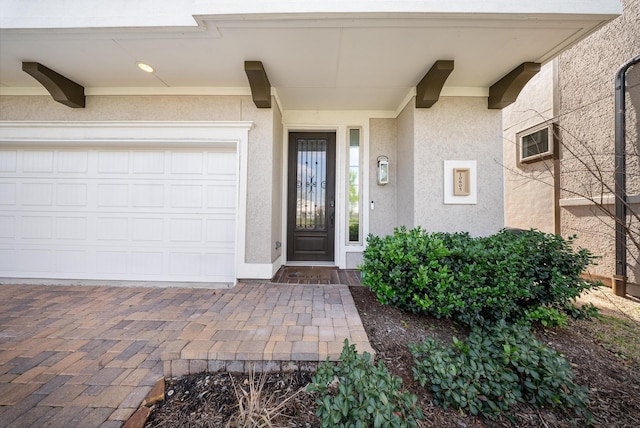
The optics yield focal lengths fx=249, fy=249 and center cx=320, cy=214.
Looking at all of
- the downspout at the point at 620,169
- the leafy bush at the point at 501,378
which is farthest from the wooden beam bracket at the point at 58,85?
the downspout at the point at 620,169

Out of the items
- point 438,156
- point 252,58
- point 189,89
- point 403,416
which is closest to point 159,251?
point 189,89

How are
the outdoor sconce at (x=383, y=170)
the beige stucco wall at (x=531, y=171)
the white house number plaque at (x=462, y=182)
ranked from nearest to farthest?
the white house number plaque at (x=462, y=182), the outdoor sconce at (x=383, y=170), the beige stucco wall at (x=531, y=171)

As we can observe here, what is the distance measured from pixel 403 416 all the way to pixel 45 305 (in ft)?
12.4

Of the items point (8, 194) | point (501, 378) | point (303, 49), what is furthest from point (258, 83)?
point (8, 194)

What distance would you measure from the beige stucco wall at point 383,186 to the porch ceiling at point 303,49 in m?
0.71

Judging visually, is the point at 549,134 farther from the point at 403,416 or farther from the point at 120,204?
the point at 120,204

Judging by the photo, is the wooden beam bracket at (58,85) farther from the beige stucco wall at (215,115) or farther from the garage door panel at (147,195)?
the garage door panel at (147,195)

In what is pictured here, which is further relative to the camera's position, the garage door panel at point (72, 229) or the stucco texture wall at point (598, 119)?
the garage door panel at point (72, 229)

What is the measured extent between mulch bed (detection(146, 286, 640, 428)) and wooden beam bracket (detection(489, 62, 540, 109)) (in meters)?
2.85

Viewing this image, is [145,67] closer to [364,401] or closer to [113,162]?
[113,162]

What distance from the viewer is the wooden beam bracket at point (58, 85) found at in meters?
2.96

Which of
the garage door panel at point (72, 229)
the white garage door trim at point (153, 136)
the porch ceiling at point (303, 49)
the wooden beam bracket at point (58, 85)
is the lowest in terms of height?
the garage door panel at point (72, 229)

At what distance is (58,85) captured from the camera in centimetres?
313

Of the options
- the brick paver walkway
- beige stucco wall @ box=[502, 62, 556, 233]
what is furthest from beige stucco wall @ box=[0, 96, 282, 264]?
Answer: beige stucco wall @ box=[502, 62, 556, 233]
